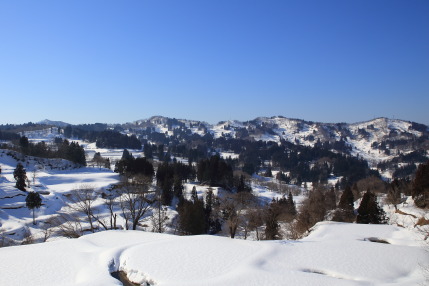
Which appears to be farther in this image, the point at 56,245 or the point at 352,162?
the point at 352,162

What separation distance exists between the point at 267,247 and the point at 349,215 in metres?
32.6

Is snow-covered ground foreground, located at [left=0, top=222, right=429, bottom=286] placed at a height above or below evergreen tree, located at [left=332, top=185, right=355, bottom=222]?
above

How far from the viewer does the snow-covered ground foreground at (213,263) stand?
11.9 m

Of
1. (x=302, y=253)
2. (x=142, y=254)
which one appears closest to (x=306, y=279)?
(x=302, y=253)

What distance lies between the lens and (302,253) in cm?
1489

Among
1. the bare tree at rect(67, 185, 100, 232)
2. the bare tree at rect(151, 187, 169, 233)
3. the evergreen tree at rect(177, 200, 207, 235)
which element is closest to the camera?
the bare tree at rect(67, 185, 100, 232)

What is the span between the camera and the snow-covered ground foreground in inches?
469

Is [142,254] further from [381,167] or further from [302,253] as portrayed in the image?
[381,167]

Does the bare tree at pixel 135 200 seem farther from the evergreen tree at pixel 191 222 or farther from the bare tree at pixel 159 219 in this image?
the evergreen tree at pixel 191 222

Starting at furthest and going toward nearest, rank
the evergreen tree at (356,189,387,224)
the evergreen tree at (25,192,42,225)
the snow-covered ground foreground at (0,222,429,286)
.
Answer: the evergreen tree at (25,192,42,225)
the evergreen tree at (356,189,387,224)
the snow-covered ground foreground at (0,222,429,286)

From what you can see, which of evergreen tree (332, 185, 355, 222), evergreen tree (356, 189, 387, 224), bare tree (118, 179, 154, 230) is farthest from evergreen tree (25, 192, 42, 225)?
evergreen tree (356, 189, 387, 224)

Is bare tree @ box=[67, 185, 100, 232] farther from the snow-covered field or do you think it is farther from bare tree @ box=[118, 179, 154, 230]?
the snow-covered field

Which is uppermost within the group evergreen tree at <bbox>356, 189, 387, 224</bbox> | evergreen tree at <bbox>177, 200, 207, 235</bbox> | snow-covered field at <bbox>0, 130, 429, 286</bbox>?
snow-covered field at <bbox>0, 130, 429, 286</bbox>

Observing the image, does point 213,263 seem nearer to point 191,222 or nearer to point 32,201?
point 191,222
